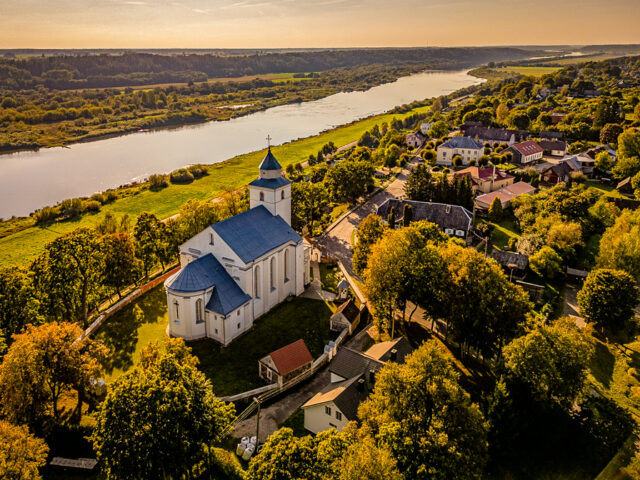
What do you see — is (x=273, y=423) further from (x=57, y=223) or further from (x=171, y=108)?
(x=171, y=108)

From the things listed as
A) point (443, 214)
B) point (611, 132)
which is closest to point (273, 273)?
point (443, 214)

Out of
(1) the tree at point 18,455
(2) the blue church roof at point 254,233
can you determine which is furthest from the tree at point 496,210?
(1) the tree at point 18,455

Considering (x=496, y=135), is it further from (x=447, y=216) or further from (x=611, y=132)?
(x=447, y=216)

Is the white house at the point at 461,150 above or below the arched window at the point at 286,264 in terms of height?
above

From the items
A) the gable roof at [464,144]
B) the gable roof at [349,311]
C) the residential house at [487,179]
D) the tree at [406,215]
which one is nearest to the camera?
the gable roof at [349,311]

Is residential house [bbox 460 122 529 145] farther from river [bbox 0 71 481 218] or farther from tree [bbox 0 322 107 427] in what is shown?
tree [bbox 0 322 107 427]

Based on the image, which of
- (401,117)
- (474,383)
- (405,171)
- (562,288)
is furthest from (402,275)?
(401,117)

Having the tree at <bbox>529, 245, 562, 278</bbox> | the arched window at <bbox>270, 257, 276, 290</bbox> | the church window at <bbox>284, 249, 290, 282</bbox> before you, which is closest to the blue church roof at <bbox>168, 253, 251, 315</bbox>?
the arched window at <bbox>270, 257, 276, 290</bbox>

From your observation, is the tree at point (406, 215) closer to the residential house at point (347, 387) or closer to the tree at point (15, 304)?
the residential house at point (347, 387)
